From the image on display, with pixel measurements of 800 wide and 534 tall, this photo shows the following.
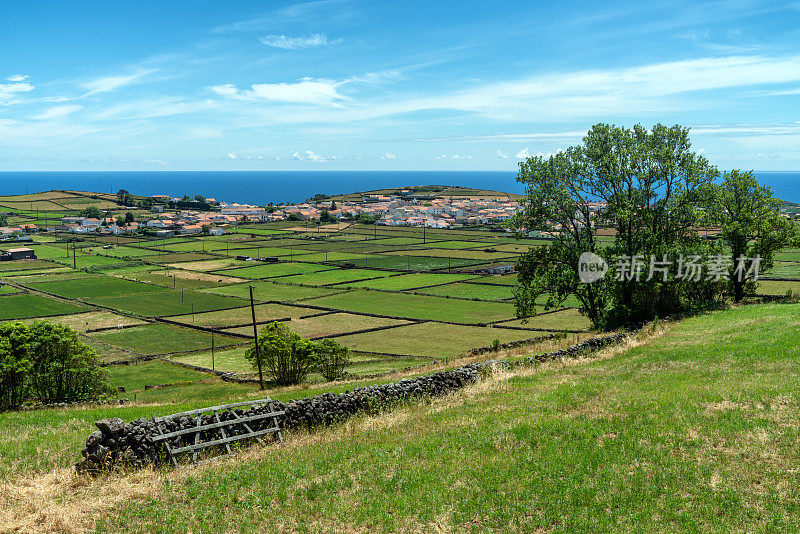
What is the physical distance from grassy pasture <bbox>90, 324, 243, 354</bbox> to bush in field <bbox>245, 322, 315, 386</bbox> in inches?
759

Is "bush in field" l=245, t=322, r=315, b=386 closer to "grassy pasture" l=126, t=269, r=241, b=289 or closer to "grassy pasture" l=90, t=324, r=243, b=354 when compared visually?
"grassy pasture" l=90, t=324, r=243, b=354

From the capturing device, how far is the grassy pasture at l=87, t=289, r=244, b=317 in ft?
256

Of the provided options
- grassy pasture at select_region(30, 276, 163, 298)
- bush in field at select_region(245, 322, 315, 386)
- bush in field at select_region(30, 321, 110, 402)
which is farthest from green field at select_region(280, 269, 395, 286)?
bush in field at select_region(30, 321, 110, 402)

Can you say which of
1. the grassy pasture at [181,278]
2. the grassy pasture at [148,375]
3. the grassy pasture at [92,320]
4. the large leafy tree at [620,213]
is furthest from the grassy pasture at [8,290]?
the large leafy tree at [620,213]

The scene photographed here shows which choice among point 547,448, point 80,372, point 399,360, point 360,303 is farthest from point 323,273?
point 547,448

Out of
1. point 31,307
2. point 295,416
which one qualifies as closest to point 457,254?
point 31,307

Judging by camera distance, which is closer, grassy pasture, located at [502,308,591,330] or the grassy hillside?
the grassy hillside

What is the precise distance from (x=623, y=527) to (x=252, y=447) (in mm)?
9491

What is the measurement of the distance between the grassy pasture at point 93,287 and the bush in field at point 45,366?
55007mm

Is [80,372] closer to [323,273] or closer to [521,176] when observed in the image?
[521,176]

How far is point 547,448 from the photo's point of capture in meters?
14.0

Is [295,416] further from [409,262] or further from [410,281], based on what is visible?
[409,262]

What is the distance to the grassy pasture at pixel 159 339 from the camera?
5988cm

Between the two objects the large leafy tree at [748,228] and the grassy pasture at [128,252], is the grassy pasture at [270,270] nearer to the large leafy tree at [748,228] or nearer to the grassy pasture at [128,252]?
the grassy pasture at [128,252]
